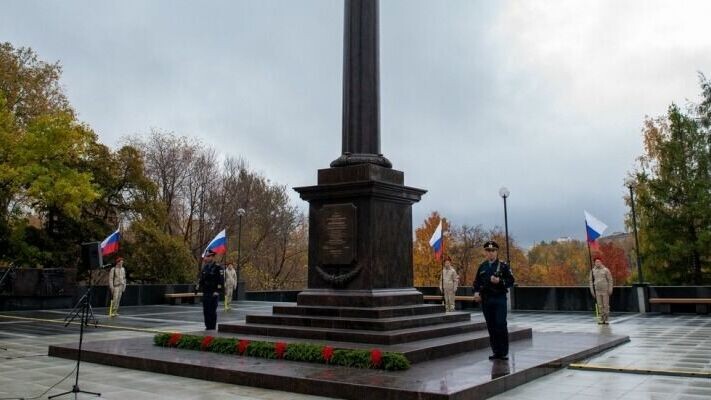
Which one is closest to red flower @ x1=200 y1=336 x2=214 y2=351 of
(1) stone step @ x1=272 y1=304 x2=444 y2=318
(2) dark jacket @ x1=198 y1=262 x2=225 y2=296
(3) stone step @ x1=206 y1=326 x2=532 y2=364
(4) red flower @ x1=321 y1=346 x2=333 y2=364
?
(3) stone step @ x1=206 y1=326 x2=532 y2=364

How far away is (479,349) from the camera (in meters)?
9.92

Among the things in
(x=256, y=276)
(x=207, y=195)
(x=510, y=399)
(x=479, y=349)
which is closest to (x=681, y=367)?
(x=479, y=349)

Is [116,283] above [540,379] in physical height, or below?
above

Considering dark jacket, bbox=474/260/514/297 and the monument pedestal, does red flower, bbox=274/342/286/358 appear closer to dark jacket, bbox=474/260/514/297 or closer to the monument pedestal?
the monument pedestal

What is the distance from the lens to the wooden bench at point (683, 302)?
2070 cm

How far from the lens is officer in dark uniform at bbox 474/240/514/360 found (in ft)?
27.9

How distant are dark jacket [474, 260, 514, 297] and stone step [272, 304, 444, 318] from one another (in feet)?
5.71

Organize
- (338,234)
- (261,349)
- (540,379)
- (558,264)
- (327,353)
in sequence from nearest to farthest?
1. (540,379)
2. (327,353)
3. (261,349)
4. (338,234)
5. (558,264)

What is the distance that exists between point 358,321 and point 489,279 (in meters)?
2.29

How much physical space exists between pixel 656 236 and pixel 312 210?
88.0ft

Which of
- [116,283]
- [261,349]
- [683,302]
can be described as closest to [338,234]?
[261,349]

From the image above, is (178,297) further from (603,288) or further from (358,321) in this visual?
(358,321)

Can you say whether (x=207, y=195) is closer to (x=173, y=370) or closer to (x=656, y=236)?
(x=656, y=236)

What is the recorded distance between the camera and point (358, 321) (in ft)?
31.2
